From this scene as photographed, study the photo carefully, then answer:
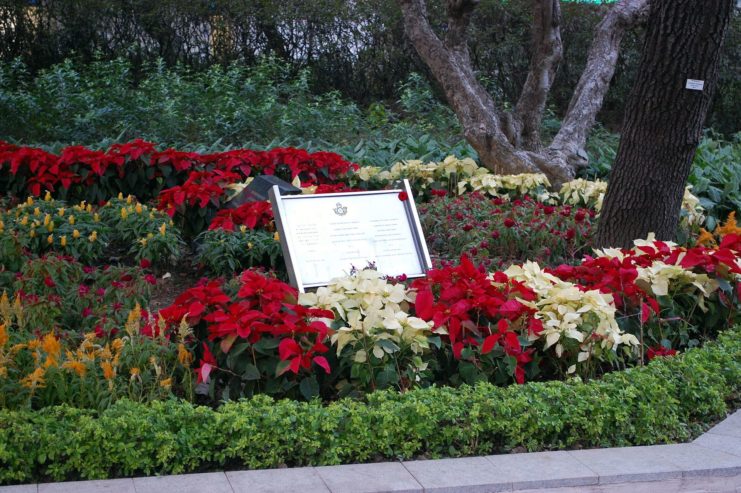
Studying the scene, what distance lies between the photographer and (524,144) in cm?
988

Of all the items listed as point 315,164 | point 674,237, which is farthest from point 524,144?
point 674,237

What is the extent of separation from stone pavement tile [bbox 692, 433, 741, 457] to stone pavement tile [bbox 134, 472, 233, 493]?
1993 millimetres

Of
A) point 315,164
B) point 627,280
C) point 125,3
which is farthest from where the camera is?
point 125,3

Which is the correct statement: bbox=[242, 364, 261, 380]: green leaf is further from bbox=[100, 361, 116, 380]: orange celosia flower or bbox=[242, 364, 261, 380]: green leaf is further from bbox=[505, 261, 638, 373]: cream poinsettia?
bbox=[505, 261, 638, 373]: cream poinsettia

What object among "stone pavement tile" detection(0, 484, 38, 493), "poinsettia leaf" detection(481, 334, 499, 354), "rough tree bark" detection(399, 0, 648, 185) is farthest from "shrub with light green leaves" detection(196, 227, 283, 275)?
"rough tree bark" detection(399, 0, 648, 185)

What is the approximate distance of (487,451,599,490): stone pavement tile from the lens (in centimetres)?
335

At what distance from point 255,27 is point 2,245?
10.1m

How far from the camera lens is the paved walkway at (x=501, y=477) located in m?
3.20

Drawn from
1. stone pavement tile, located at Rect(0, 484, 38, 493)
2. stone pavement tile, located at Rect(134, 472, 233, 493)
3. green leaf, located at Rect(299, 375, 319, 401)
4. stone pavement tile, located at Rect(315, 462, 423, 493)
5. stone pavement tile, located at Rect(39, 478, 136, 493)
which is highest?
green leaf, located at Rect(299, 375, 319, 401)

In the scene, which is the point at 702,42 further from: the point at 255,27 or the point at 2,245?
the point at 255,27

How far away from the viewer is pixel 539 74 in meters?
10.1

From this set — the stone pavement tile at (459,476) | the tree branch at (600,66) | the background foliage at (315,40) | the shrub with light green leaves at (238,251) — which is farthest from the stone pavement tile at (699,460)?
the background foliage at (315,40)

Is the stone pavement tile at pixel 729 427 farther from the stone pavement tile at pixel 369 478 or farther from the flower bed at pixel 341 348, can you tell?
the stone pavement tile at pixel 369 478

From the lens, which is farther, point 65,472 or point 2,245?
point 2,245
